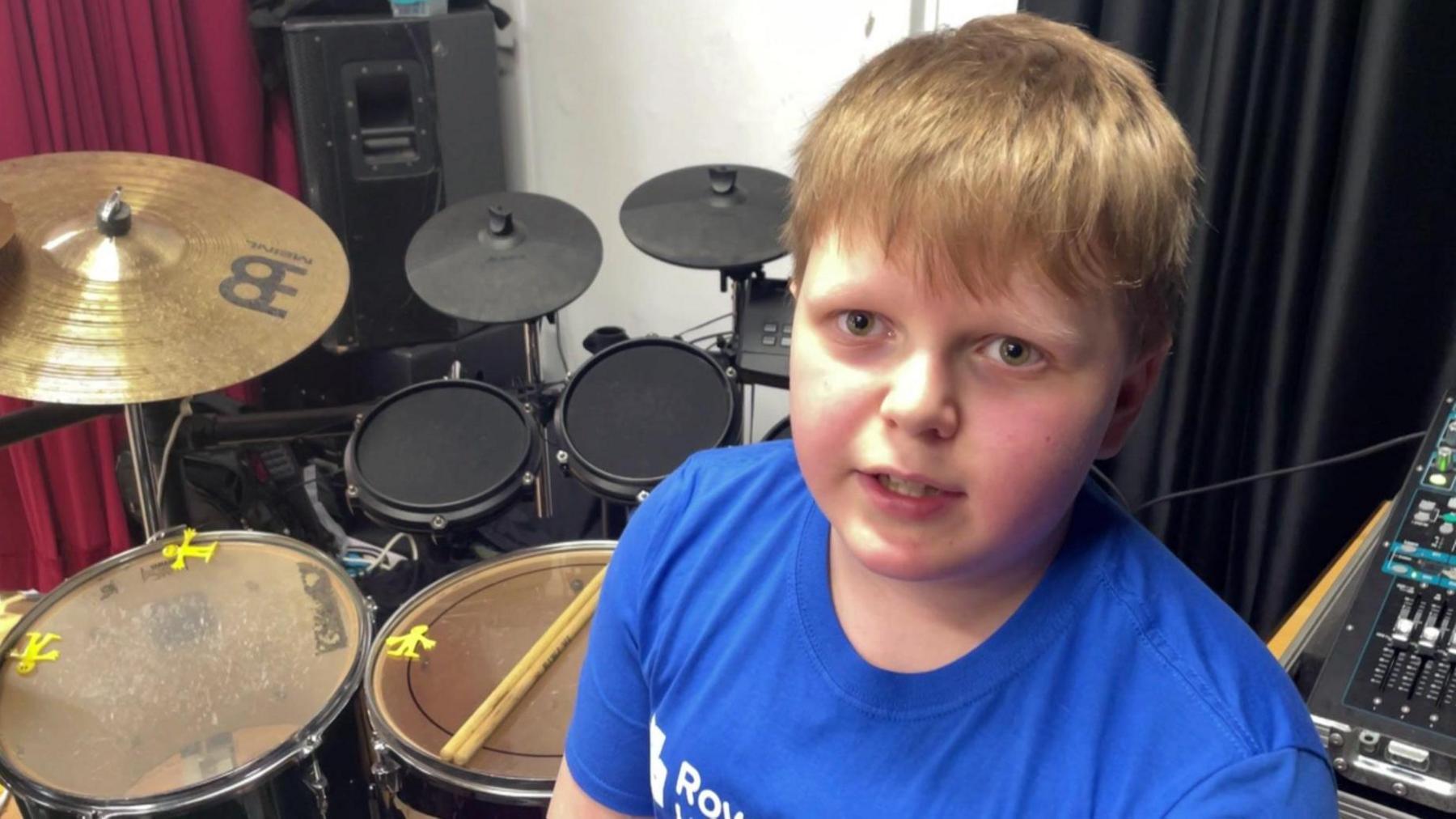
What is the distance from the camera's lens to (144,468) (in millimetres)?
1630

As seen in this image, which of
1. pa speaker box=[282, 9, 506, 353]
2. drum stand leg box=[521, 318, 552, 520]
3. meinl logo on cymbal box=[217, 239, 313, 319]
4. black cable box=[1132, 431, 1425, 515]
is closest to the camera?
black cable box=[1132, 431, 1425, 515]

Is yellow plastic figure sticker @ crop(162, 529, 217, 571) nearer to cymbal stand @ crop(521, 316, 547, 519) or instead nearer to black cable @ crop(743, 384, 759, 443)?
cymbal stand @ crop(521, 316, 547, 519)

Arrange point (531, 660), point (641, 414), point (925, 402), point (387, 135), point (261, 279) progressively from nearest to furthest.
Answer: point (925, 402), point (531, 660), point (261, 279), point (641, 414), point (387, 135)

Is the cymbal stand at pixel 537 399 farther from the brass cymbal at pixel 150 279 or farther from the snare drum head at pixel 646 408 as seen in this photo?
the brass cymbal at pixel 150 279

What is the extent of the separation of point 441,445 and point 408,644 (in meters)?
0.40

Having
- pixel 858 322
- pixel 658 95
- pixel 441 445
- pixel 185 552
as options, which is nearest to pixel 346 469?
pixel 441 445

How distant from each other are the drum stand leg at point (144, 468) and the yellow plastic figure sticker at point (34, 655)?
1.07ft

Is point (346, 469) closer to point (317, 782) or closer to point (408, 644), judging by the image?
point (408, 644)

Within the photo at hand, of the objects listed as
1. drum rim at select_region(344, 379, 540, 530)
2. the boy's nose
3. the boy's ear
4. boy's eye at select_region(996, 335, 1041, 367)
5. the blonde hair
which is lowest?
drum rim at select_region(344, 379, 540, 530)

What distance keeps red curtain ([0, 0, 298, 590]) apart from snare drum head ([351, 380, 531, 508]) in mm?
756

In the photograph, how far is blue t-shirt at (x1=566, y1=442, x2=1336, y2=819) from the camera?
594 millimetres

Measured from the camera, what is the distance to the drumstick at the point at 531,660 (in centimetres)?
116

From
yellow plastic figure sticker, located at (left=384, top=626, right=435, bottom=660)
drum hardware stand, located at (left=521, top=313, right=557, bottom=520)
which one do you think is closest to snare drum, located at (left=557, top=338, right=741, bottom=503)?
drum hardware stand, located at (left=521, top=313, right=557, bottom=520)

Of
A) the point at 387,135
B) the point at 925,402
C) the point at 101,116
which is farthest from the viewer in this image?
the point at 387,135
